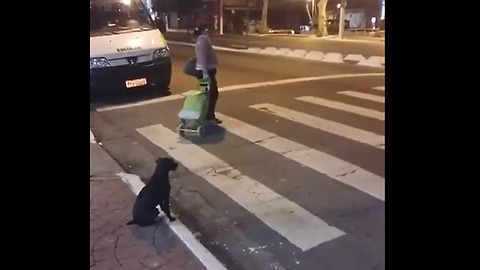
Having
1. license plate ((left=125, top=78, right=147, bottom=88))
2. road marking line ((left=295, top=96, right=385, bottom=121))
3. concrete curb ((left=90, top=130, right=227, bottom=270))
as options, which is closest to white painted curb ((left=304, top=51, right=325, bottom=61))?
road marking line ((left=295, top=96, right=385, bottom=121))

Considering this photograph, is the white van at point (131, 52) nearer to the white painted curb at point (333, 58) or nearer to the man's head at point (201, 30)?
the man's head at point (201, 30)

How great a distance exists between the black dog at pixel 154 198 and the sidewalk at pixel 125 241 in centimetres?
4

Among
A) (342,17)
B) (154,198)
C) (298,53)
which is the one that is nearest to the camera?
(154,198)

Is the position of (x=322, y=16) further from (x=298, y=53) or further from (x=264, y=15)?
(x=298, y=53)

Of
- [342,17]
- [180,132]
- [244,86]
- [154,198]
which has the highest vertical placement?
[342,17]

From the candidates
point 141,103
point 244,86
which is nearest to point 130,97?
point 141,103

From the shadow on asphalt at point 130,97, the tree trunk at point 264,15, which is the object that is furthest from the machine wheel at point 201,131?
the tree trunk at point 264,15

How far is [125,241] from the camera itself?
6.06 ft

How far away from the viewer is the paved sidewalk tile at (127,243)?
1.69 meters

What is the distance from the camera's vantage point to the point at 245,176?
2.42 m

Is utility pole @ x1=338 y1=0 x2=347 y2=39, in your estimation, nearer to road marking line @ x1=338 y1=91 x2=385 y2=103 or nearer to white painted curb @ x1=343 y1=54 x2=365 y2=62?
white painted curb @ x1=343 y1=54 x2=365 y2=62

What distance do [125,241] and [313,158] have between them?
104 centimetres
